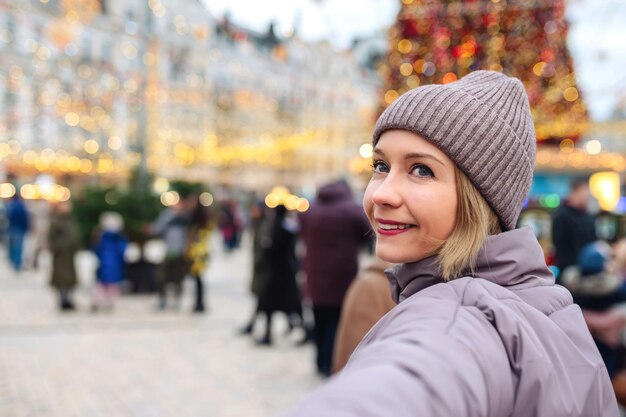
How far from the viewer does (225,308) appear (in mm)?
10008

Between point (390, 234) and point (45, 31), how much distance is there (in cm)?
2105

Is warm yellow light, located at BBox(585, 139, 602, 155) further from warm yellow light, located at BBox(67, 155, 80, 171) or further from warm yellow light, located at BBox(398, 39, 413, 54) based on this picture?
warm yellow light, located at BBox(67, 155, 80, 171)

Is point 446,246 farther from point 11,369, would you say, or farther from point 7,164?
point 7,164

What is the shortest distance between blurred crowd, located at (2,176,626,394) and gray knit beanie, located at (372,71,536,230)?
1920mm

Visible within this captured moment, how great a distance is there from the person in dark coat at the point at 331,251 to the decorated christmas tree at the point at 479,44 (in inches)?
196

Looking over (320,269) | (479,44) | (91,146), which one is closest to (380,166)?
(320,269)

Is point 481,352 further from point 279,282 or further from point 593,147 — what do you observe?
point 593,147

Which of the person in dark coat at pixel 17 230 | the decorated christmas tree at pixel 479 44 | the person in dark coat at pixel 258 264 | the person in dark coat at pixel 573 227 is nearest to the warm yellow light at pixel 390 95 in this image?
the decorated christmas tree at pixel 479 44

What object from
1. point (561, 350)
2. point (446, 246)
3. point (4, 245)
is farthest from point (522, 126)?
point (4, 245)

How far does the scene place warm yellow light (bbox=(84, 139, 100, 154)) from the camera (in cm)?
2455

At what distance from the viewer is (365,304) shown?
320cm

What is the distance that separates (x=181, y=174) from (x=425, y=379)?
83.4 ft

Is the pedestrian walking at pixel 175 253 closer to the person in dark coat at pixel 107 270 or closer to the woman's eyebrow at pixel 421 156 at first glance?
the person in dark coat at pixel 107 270

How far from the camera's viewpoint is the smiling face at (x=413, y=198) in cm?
118
